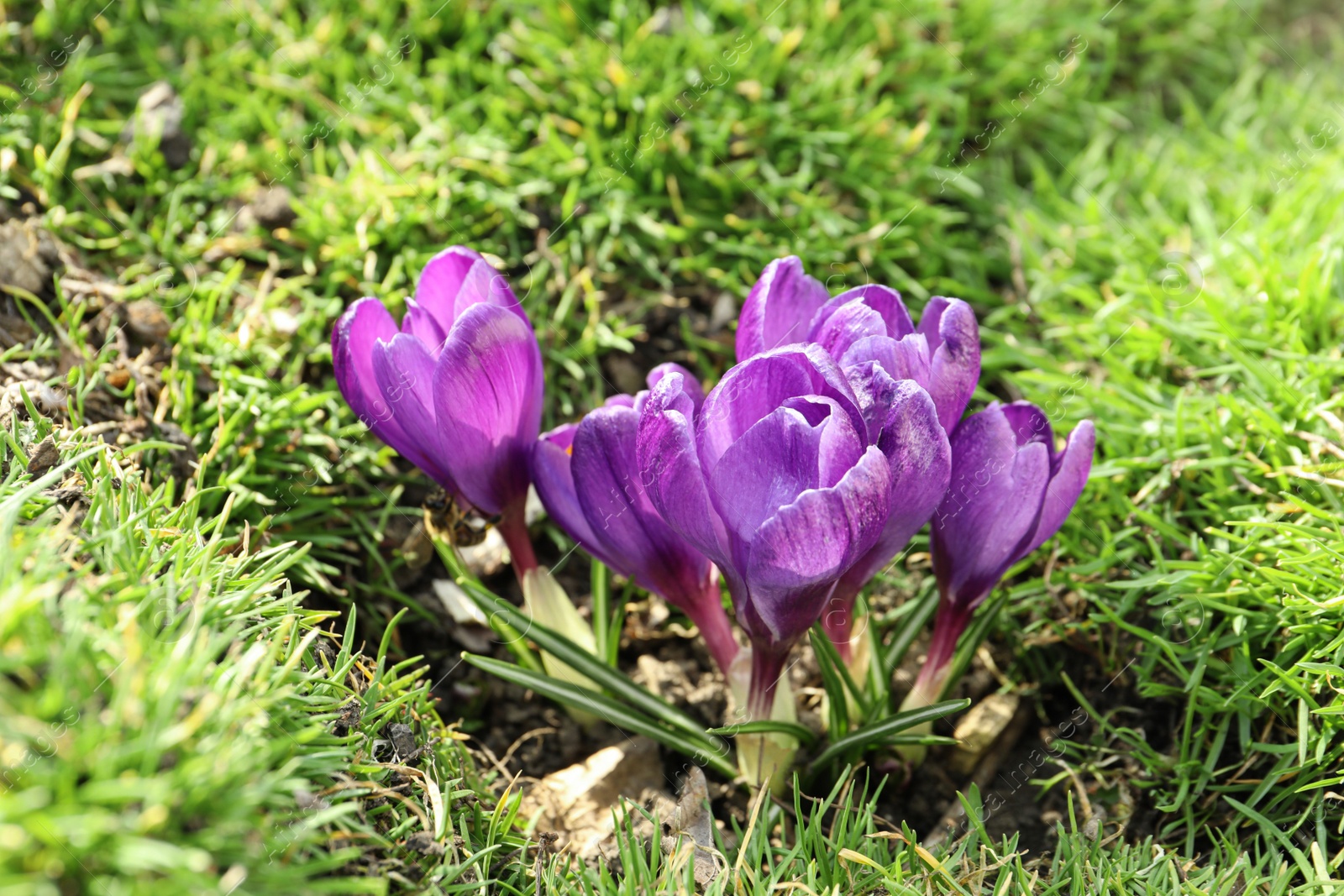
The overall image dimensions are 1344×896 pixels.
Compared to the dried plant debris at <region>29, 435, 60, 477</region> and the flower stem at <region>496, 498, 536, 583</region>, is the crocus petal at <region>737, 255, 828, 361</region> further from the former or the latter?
the dried plant debris at <region>29, 435, 60, 477</region>

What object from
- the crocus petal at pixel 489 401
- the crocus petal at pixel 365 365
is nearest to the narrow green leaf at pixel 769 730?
the crocus petal at pixel 489 401

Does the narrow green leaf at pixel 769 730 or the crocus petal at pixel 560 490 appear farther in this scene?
the crocus petal at pixel 560 490

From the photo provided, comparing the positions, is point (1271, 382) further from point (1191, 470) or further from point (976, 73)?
point (976, 73)

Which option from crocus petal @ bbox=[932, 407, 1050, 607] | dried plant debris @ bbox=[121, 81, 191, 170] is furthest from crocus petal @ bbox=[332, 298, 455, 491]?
dried plant debris @ bbox=[121, 81, 191, 170]

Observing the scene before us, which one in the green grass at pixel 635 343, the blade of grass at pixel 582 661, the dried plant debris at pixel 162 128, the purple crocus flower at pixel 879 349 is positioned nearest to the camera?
the green grass at pixel 635 343

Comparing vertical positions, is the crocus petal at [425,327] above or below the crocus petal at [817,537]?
above

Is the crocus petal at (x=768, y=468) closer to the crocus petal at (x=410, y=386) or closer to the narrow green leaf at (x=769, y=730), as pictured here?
the narrow green leaf at (x=769, y=730)
